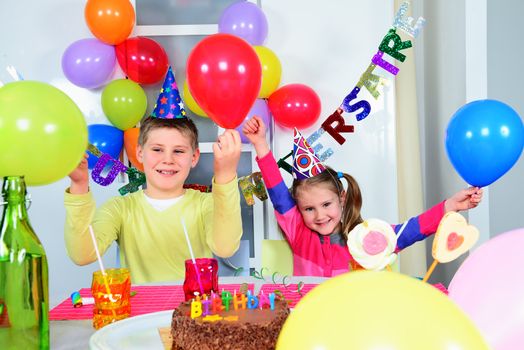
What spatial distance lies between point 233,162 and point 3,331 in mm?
791

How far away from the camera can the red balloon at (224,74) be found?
1.31 meters

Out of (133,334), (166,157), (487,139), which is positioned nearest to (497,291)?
(133,334)

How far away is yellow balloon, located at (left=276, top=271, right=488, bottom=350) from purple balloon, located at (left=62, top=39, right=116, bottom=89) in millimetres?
2146

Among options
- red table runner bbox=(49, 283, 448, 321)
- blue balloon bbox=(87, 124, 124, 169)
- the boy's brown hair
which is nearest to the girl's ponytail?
the boy's brown hair

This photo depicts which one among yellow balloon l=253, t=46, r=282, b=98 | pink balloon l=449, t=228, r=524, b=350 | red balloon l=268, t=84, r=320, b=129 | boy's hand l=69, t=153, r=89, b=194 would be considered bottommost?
pink balloon l=449, t=228, r=524, b=350

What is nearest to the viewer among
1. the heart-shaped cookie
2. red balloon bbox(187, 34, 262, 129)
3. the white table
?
the heart-shaped cookie

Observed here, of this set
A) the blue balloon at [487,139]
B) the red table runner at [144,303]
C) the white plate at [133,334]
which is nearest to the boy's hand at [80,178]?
the red table runner at [144,303]

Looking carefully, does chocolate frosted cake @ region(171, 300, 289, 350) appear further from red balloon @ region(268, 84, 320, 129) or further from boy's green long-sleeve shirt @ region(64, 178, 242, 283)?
red balloon @ region(268, 84, 320, 129)

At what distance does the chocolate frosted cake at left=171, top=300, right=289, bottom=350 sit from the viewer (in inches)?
33.3

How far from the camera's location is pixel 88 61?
8.16 ft

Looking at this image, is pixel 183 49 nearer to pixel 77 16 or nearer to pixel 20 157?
pixel 77 16

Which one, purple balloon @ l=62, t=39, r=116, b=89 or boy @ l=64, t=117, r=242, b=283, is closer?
boy @ l=64, t=117, r=242, b=283

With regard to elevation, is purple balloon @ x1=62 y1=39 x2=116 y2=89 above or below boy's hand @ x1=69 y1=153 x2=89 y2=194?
above

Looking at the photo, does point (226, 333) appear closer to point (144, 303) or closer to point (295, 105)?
point (144, 303)
